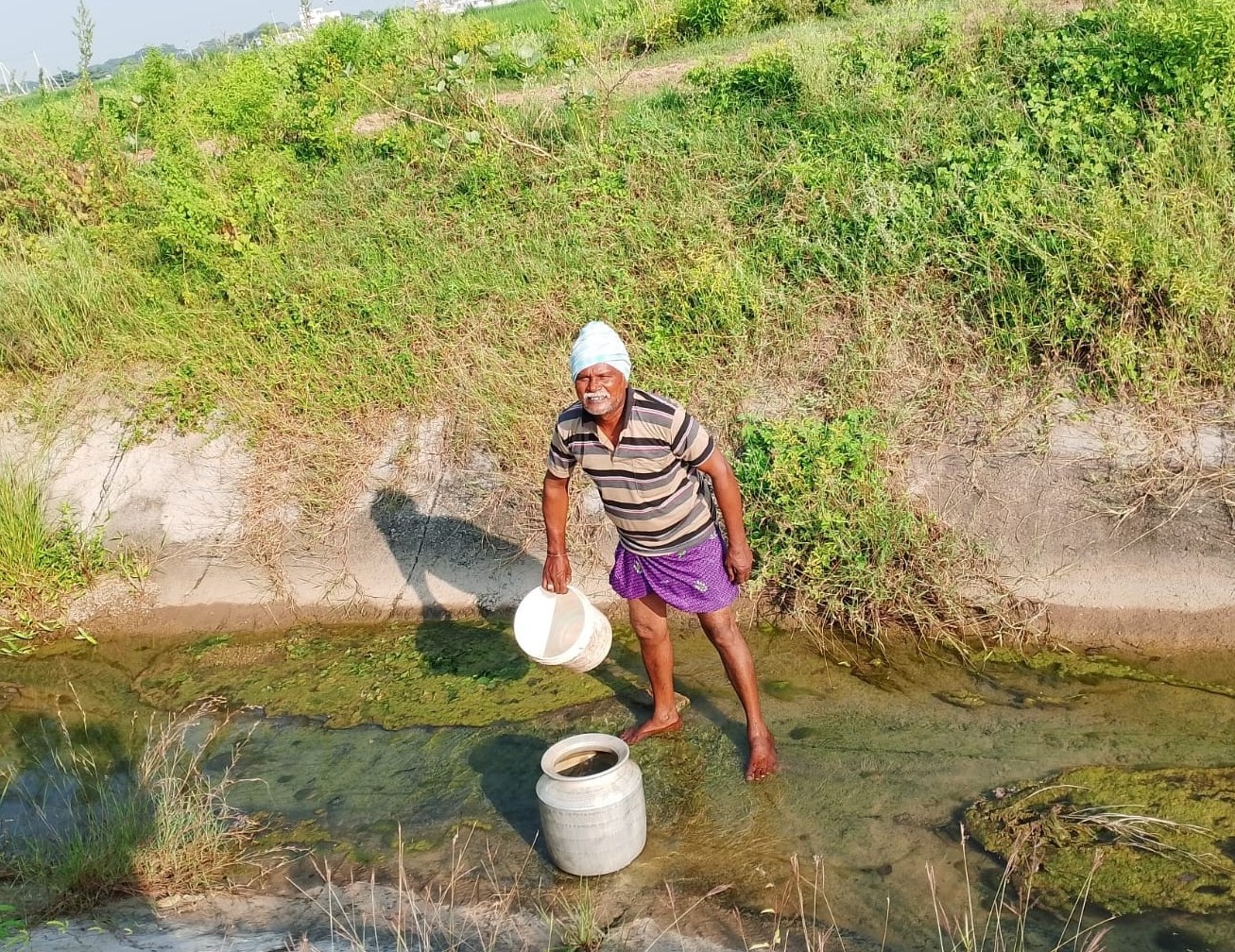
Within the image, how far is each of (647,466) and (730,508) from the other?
0.33 m

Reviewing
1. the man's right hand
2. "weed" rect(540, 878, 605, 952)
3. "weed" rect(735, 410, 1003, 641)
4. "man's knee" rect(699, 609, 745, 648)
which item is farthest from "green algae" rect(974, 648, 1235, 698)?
"weed" rect(540, 878, 605, 952)

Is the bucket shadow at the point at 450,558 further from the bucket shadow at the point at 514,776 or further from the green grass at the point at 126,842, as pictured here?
the green grass at the point at 126,842

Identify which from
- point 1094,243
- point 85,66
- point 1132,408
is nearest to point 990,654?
point 1132,408

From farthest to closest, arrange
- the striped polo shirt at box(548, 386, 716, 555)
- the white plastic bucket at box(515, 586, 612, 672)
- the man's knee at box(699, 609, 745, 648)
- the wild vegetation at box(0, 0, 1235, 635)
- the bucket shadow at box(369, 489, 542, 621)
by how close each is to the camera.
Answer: the bucket shadow at box(369, 489, 542, 621) → the wild vegetation at box(0, 0, 1235, 635) → the white plastic bucket at box(515, 586, 612, 672) → the man's knee at box(699, 609, 745, 648) → the striped polo shirt at box(548, 386, 716, 555)

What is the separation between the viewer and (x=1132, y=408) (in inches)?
199

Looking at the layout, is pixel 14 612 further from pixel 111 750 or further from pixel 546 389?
pixel 546 389

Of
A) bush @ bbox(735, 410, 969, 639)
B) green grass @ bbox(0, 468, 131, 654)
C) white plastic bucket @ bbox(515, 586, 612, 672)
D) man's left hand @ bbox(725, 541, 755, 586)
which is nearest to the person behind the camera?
man's left hand @ bbox(725, 541, 755, 586)

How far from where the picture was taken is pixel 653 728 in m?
4.30

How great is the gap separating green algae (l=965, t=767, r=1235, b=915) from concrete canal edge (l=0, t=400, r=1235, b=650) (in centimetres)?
105

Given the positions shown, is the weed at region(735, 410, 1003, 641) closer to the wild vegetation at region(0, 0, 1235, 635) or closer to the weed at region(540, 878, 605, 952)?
the wild vegetation at region(0, 0, 1235, 635)

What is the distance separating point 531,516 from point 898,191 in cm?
289

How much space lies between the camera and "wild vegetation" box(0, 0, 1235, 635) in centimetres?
525

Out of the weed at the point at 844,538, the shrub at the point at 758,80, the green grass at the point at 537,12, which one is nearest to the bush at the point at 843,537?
the weed at the point at 844,538

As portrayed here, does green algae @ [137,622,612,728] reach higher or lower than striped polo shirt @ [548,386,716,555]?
lower
